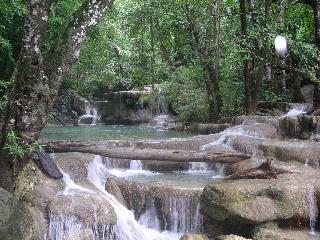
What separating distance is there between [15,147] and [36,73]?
1082mm

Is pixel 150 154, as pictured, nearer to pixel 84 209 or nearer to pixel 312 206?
pixel 84 209

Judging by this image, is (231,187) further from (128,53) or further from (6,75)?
(128,53)

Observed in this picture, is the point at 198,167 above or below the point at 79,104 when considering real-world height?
below

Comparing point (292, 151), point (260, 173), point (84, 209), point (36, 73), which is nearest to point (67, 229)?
point (84, 209)

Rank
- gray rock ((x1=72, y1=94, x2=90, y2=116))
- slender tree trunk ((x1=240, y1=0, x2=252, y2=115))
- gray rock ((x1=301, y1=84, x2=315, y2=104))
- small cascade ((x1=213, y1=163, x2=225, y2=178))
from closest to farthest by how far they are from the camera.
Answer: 1. small cascade ((x1=213, y1=163, x2=225, y2=178))
2. slender tree trunk ((x1=240, y1=0, x2=252, y2=115))
3. gray rock ((x1=301, y1=84, x2=315, y2=104))
4. gray rock ((x1=72, y1=94, x2=90, y2=116))

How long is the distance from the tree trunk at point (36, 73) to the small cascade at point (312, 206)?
4.35m

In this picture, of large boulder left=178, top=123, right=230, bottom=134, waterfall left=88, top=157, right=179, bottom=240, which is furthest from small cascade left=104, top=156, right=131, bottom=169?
large boulder left=178, top=123, right=230, bottom=134

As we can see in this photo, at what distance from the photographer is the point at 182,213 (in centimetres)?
768

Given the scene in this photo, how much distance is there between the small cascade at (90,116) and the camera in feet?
79.1

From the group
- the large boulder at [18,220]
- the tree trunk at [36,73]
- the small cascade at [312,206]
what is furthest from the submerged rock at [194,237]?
the tree trunk at [36,73]

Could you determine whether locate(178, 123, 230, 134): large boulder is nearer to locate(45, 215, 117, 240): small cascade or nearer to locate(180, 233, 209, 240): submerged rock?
locate(180, 233, 209, 240): submerged rock

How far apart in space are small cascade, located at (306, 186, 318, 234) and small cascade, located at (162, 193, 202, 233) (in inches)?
72.8

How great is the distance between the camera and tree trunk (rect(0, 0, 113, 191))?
19.7 ft

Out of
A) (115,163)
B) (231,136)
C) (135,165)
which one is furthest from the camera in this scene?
(231,136)
